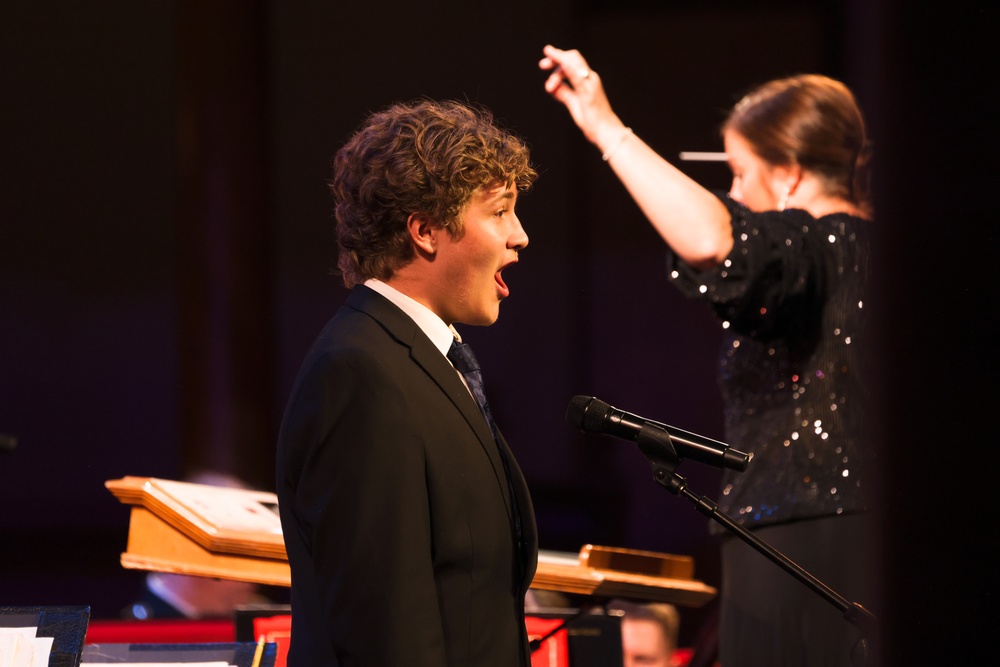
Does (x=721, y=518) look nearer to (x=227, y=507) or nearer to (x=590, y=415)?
(x=590, y=415)

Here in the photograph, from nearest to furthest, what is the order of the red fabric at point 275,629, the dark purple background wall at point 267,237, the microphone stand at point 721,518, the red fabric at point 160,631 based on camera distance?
the microphone stand at point 721,518, the red fabric at point 275,629, the red fabric at point 160,631, the dark purple background wall at point 267,237

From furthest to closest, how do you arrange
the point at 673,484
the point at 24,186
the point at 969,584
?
1. the point at 24,186
2. the point at 673,484
3. the point at 969,584

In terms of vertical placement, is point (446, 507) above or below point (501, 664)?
above

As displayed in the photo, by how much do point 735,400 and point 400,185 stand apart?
3.07 feet

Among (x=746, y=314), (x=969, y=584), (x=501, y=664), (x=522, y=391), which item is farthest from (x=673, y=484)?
(x=522, y=391)

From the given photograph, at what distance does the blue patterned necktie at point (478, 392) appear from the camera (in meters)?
1.57

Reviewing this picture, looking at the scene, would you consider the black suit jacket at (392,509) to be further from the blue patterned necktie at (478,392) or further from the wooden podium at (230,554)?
the wooden podium at (230,554)

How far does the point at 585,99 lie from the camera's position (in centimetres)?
232

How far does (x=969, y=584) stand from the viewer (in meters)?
0.71

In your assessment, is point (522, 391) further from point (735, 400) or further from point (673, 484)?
point (673, 484)

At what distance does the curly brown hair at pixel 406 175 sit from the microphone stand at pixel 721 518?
0.40 meters

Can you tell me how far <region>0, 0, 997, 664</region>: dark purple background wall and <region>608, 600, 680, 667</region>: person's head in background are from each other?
1060 mm

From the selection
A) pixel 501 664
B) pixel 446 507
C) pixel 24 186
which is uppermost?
pixel 24 186

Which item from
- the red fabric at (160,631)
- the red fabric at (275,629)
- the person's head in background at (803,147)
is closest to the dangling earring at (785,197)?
the person's head in background at (803,147)
